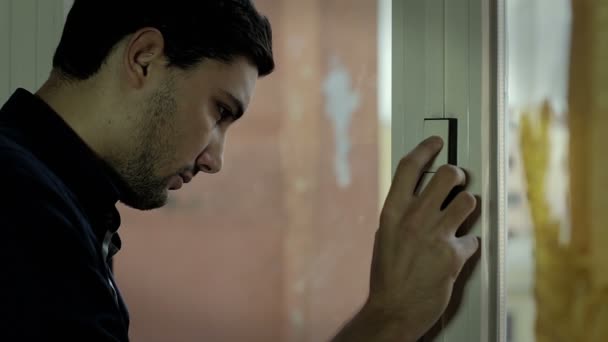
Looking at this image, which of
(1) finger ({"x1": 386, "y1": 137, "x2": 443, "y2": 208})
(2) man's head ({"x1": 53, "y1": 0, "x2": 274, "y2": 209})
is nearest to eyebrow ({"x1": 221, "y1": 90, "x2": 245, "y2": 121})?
(2) man's head ({"x1": 53, "y1": 0, "x2": 274, "y2": 209})

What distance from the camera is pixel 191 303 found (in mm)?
1458

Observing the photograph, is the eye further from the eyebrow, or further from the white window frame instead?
the white window frame

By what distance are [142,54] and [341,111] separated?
35 centimetres

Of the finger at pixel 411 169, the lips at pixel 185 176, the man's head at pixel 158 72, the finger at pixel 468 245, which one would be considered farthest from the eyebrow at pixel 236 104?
the finger at pixel 468 245

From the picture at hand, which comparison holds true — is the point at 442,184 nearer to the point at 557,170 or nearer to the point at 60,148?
the point at 557,170

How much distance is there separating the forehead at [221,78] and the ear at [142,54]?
6 cm

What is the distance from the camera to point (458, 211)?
3.71 feet

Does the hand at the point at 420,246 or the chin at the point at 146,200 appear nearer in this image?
the hand at the point at 420,246

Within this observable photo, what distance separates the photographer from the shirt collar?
1.11m

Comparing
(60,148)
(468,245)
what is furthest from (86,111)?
(468,245)

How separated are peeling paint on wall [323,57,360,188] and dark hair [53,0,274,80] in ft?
0.51

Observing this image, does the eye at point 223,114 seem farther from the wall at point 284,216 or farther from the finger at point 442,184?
the finger at point 442,184

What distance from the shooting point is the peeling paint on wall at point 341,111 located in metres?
1.31

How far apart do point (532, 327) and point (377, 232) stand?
0.87 feet
